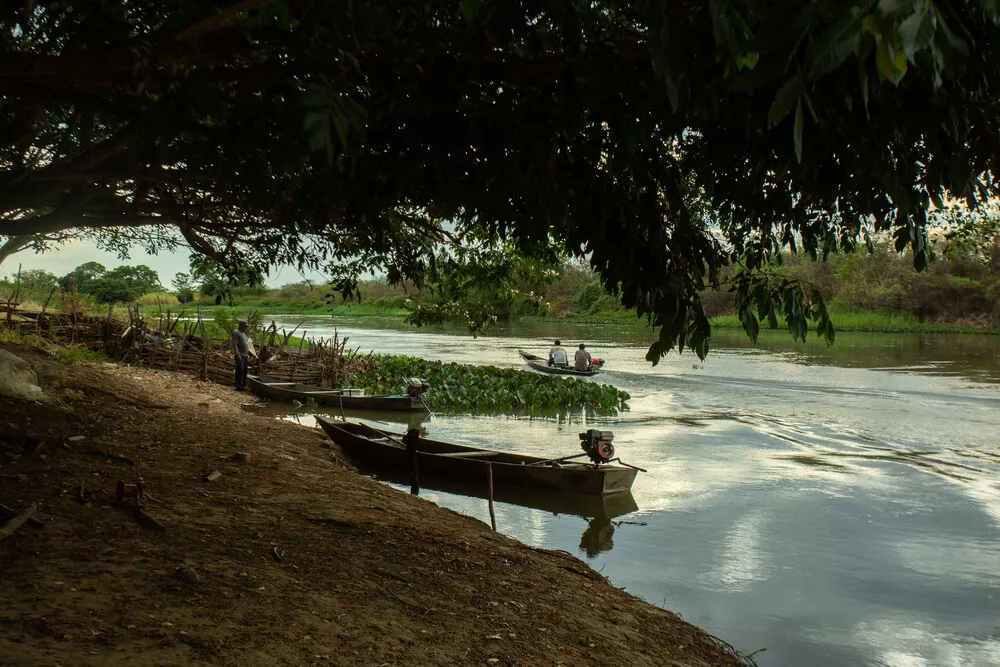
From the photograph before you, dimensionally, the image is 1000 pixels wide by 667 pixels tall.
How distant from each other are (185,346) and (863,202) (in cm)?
2016

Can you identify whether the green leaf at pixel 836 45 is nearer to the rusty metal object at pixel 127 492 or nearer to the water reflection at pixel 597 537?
the rusty metal object at pixel 127 492

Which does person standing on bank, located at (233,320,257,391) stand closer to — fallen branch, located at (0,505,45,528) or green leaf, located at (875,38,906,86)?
fallen branch, located at (0,505,45,528)

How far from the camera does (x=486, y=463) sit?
455 inches

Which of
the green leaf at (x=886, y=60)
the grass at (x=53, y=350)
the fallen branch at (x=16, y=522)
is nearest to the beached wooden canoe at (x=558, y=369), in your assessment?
the grass at (x=53, y=350)

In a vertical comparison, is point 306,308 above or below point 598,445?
above

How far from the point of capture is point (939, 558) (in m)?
9.95

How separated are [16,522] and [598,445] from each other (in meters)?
7.42

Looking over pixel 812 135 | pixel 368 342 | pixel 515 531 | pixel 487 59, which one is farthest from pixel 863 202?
pixel 368 342

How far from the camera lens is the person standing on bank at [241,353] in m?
20.0

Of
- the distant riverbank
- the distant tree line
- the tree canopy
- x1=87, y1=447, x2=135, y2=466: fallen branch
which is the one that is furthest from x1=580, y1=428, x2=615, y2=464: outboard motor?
the distant tree line

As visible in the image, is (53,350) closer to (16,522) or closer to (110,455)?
(110,455)

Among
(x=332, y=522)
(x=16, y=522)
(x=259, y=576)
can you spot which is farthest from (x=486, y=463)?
(x=16, y=522)

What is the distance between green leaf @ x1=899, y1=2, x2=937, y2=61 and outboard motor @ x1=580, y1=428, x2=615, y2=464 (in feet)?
31.1

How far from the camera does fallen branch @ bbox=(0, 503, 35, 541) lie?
5.34 m
